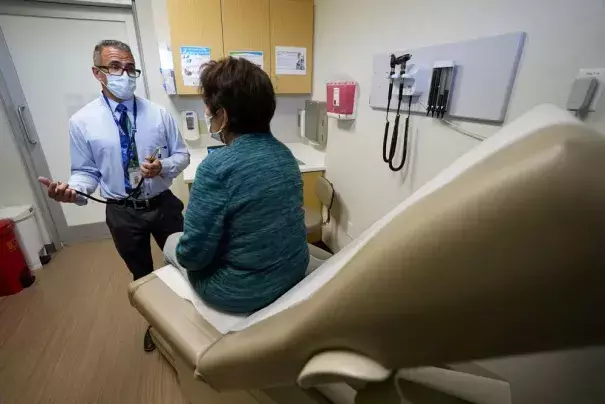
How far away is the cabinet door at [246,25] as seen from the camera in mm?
2016

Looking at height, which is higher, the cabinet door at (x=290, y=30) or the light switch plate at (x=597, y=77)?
the cabinet door at (x=290, y=30)

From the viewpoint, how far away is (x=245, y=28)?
6.82 feet

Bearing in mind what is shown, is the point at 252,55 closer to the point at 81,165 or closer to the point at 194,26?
the point at 194,26

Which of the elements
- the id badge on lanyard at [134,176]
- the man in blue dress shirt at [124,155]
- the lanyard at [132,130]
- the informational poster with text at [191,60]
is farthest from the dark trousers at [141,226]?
the informational poster with text at [191,60]

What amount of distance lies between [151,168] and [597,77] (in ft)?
5.59

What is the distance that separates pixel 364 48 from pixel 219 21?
110cm

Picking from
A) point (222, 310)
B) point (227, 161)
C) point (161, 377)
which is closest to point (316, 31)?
point (227, 161)

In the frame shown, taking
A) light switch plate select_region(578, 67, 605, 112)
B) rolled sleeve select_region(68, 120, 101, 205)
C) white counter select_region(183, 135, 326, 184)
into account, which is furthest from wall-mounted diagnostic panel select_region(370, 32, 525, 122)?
rolled sleeve select_region(68, 120, 101, 205)

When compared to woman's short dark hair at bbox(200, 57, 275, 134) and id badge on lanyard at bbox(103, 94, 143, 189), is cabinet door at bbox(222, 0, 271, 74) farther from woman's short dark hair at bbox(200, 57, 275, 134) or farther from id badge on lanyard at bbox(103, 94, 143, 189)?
woman's short dark hair at bbox(200, 57, 275, 134)

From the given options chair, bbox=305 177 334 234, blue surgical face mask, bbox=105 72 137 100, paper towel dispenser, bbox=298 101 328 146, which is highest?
blue surgical face mask, bbox=105 72 137 100

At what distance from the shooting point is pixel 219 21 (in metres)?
2.00

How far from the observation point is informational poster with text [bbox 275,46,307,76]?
2229mm

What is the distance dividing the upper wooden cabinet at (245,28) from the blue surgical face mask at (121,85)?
785 millimetres

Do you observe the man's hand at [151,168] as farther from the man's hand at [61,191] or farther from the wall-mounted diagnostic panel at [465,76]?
the wall-mounted diagnostic panel at [465,76]
